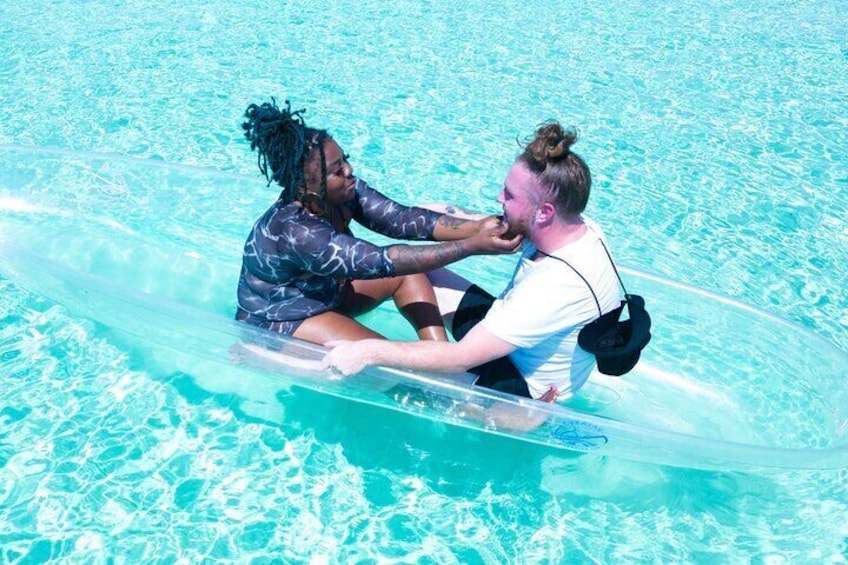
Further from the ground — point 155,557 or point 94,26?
point 94,26

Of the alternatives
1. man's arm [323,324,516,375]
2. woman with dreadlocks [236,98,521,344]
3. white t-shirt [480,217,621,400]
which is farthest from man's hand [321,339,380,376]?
white t-shirt [480,217,621,400]

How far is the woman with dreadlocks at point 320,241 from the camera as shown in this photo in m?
3.06

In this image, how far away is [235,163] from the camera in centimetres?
599

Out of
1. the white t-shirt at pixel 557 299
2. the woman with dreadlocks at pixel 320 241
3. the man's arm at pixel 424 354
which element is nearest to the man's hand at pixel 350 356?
the man's arm at pixel 424 354

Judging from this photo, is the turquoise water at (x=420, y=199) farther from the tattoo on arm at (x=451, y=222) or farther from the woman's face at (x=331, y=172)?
the woman's face at (x=331, y=172)

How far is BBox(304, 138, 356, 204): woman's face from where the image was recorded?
10.1 feet

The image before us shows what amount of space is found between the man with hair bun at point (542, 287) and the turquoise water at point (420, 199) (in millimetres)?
662

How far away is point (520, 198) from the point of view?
2.85 m

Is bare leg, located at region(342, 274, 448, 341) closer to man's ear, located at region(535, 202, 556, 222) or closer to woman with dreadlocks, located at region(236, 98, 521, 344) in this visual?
woman with dreadlocks, located at region(236, 98, 521, 344)

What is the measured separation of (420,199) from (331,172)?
8.65 feet

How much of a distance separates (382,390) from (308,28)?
5.99 metres

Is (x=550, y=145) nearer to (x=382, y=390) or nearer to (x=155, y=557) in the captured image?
(x=382, y=390)

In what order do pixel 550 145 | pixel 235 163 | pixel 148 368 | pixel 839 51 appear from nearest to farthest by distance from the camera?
pixel 550 145
pixel 148 368
pixel 235 163
pixel 839 51

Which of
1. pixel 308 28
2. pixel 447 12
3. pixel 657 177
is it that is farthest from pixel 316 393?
pixel 447 12
